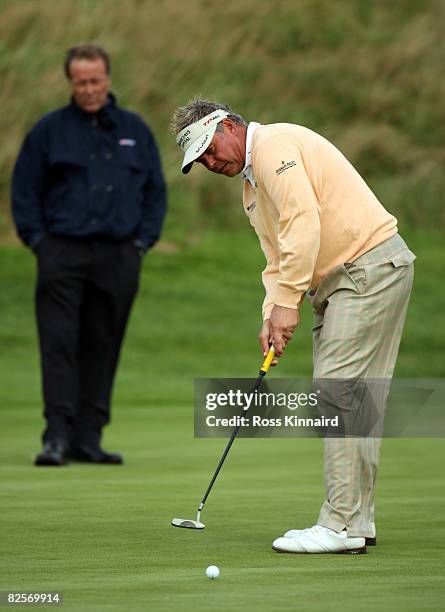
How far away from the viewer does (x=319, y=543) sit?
5082 millimetres

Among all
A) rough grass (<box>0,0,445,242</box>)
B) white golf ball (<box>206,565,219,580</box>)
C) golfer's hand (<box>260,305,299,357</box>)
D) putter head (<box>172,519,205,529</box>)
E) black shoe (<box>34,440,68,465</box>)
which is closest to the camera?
white golf ball (<box>206,565,219,580</box>)

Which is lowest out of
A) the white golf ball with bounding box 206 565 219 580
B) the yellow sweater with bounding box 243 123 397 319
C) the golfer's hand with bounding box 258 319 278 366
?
the white golf ball with bounding box 206 565 219 580

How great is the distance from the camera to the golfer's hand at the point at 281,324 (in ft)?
16.9

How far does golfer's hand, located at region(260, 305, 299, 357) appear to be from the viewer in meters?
5.15

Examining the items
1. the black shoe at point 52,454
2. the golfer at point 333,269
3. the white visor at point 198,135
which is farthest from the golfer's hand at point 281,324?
the black shoe at point 52,454

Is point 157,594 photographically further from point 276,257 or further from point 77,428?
point 77,428

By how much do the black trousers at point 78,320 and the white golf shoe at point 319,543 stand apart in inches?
112

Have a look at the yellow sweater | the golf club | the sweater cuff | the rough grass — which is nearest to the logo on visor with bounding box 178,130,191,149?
the yellow sweater

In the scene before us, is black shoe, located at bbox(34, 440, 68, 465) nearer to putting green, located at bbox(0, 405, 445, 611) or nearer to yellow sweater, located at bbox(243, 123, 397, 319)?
putting green, located at bbox(0, 405, 445, 611)

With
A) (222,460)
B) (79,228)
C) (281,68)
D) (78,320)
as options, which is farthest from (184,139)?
(281,68)

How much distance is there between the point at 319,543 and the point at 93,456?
2984 mm

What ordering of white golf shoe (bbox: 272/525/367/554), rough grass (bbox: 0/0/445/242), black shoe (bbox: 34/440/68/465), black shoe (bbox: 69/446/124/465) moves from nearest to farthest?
white golf shoe (bbox: 272/525/367/554), black shoe (bbox: 34/440/68/465), black shoe (bbox: 69/446/124/465), rough grass (bbox: 0/0/445/242)

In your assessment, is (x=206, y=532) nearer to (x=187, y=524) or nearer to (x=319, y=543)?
(x=187, y=524)

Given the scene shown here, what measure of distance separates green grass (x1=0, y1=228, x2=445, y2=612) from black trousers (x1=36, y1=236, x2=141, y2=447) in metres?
0.30
